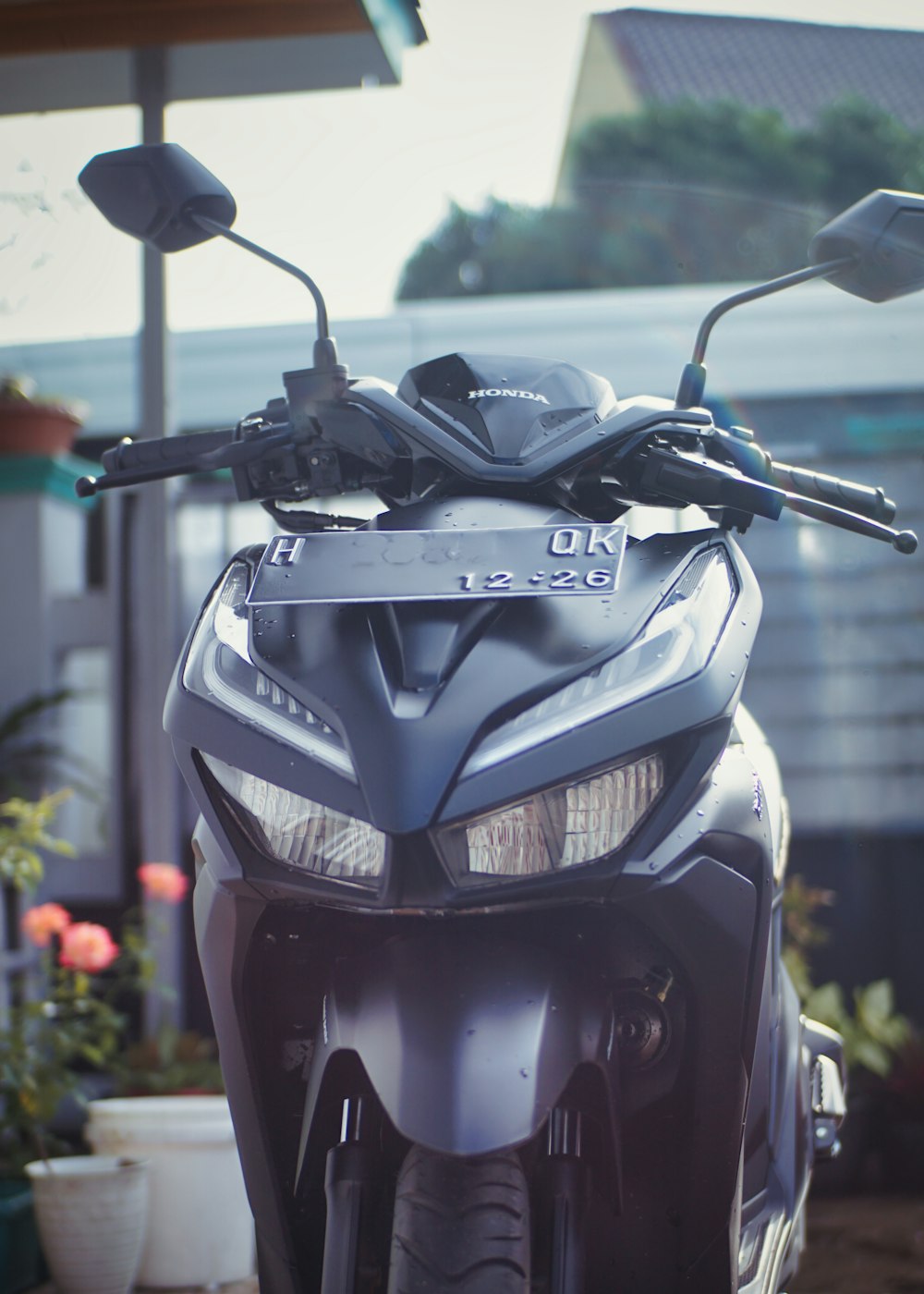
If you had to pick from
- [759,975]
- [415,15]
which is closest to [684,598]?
[759,975]

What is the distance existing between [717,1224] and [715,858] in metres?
0.36

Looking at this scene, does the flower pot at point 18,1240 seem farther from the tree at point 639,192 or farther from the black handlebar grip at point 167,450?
the tree at point 639,192

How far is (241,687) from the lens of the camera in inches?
49.4

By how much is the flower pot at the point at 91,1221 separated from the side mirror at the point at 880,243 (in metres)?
2.17

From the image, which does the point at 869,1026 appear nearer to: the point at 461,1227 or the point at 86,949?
the point at 86,949

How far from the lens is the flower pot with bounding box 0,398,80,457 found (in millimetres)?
4332

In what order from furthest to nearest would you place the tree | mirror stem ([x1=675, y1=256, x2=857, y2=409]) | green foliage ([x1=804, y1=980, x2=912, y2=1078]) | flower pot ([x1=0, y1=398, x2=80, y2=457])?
1. the tree
2. flower pot ([x1=0, y1=398, x2=80, y2=457])
3. green foliage ([x1=804, y1=980, x2=912, y2=1078])
4. mirror stem ([x1=675, y1=256, x2=857, y2=409])

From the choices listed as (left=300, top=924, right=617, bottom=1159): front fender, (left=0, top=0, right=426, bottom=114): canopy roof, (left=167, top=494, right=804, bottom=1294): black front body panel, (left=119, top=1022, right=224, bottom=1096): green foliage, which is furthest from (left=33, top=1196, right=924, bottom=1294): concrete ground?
(left=0, top=0, right=426, bottom=114): canopy roof

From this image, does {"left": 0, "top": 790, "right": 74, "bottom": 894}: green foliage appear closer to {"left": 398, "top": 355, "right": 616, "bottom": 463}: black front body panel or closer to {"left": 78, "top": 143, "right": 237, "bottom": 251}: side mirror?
{"left": 78, "top": 143, "right": 237, "bottom": 251}: side mirror

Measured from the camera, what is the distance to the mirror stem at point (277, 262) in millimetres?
1703

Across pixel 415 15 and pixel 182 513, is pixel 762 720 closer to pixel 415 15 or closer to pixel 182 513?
pixel 182 513

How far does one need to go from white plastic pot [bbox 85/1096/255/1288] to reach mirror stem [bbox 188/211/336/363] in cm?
180

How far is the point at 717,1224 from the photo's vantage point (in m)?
1.26

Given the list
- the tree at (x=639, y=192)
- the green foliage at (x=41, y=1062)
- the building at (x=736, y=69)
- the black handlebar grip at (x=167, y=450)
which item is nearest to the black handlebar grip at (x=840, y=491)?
the black handlebar grip at (x=167, y=450)
